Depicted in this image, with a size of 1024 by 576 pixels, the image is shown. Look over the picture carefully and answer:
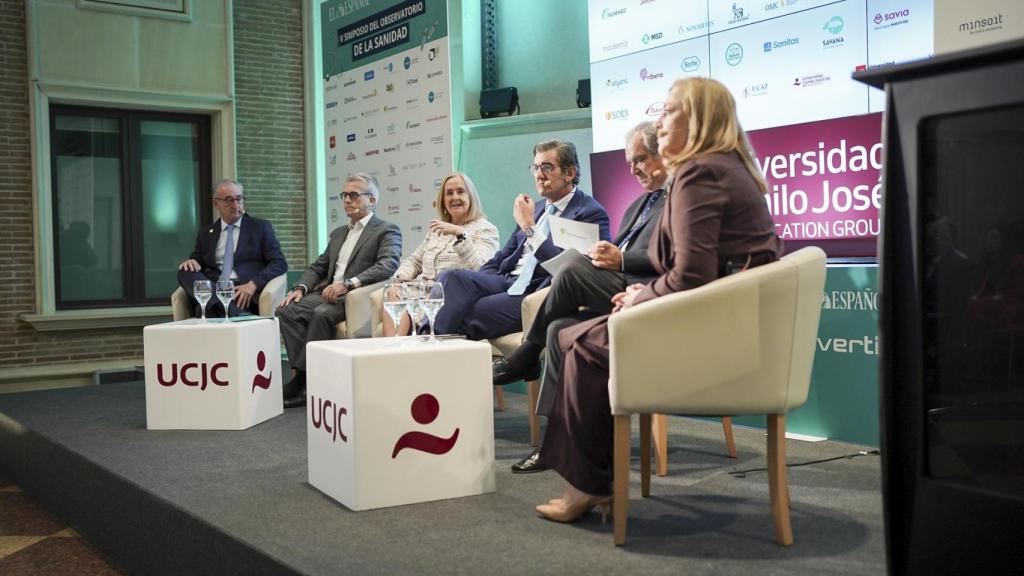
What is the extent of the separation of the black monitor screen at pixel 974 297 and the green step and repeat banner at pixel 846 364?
7.10 ft

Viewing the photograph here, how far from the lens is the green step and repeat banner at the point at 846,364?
11.6ft

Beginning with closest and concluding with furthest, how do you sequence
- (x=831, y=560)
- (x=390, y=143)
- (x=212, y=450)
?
(x=831, y=560), (x=212, y=450), (x=390, y=143)

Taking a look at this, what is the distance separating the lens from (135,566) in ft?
9.72

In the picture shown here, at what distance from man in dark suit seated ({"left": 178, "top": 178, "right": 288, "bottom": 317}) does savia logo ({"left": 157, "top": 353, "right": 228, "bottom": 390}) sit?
1240mm

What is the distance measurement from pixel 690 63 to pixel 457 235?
4.68 ft

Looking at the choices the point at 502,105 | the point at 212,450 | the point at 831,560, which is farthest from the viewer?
the point at 502,105

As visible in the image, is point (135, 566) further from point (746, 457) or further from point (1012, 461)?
point (1012, 461)

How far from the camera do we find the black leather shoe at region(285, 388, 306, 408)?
4742 mm

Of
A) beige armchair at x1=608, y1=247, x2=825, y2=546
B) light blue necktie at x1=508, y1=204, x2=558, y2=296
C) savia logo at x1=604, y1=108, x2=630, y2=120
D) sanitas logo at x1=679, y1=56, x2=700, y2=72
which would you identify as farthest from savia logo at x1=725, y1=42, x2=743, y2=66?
beige armchair at x1=608, y1=247, x2=825, y2=546

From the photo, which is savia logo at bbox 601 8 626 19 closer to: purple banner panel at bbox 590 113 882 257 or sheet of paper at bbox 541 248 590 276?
purple banner panel at bbox 590 113 882 257

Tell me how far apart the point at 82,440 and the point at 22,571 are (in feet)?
2.93

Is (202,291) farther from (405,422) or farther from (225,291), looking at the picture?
(405,422)

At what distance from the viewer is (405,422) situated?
9.02 feet

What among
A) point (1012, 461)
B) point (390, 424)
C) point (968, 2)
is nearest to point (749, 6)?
point (968, 2)
